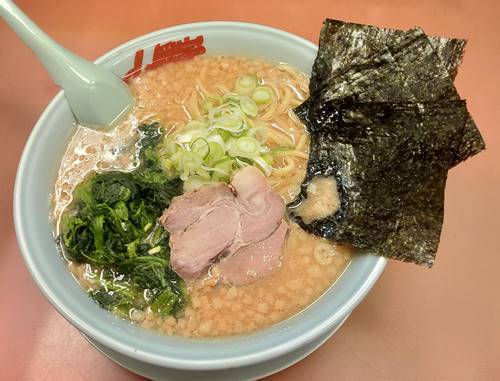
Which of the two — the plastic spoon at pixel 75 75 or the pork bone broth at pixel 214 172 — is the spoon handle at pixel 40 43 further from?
the pork bone broth at pixel 214 172

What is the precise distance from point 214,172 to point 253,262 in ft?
0.79

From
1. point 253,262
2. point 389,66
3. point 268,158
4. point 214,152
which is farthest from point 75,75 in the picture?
point 389,66

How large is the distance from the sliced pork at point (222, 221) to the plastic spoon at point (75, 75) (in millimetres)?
359

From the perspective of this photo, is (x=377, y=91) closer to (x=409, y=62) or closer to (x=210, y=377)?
(x=409, y=62)

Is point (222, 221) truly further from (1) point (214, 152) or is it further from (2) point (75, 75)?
(2) point (75, 75)

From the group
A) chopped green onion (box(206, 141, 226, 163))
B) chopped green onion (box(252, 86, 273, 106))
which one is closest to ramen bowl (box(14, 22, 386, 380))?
chopped green onion (box(252, 86, 273, 106))

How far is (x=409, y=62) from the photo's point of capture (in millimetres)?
1310

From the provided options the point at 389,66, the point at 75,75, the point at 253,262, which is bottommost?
the point at 253,262

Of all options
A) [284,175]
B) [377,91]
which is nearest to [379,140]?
[377,91]

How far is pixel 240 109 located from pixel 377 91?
355 mm

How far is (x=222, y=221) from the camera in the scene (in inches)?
50.3

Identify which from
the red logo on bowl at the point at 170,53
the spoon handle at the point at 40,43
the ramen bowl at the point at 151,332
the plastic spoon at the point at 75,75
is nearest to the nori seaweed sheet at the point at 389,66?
the ramen bowl at the point at 151,332

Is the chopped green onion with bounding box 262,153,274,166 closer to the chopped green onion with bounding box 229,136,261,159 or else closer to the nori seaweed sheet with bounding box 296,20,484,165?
the chopped green onion with bounding box 229,136,261,159

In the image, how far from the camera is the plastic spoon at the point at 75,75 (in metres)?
1.34
